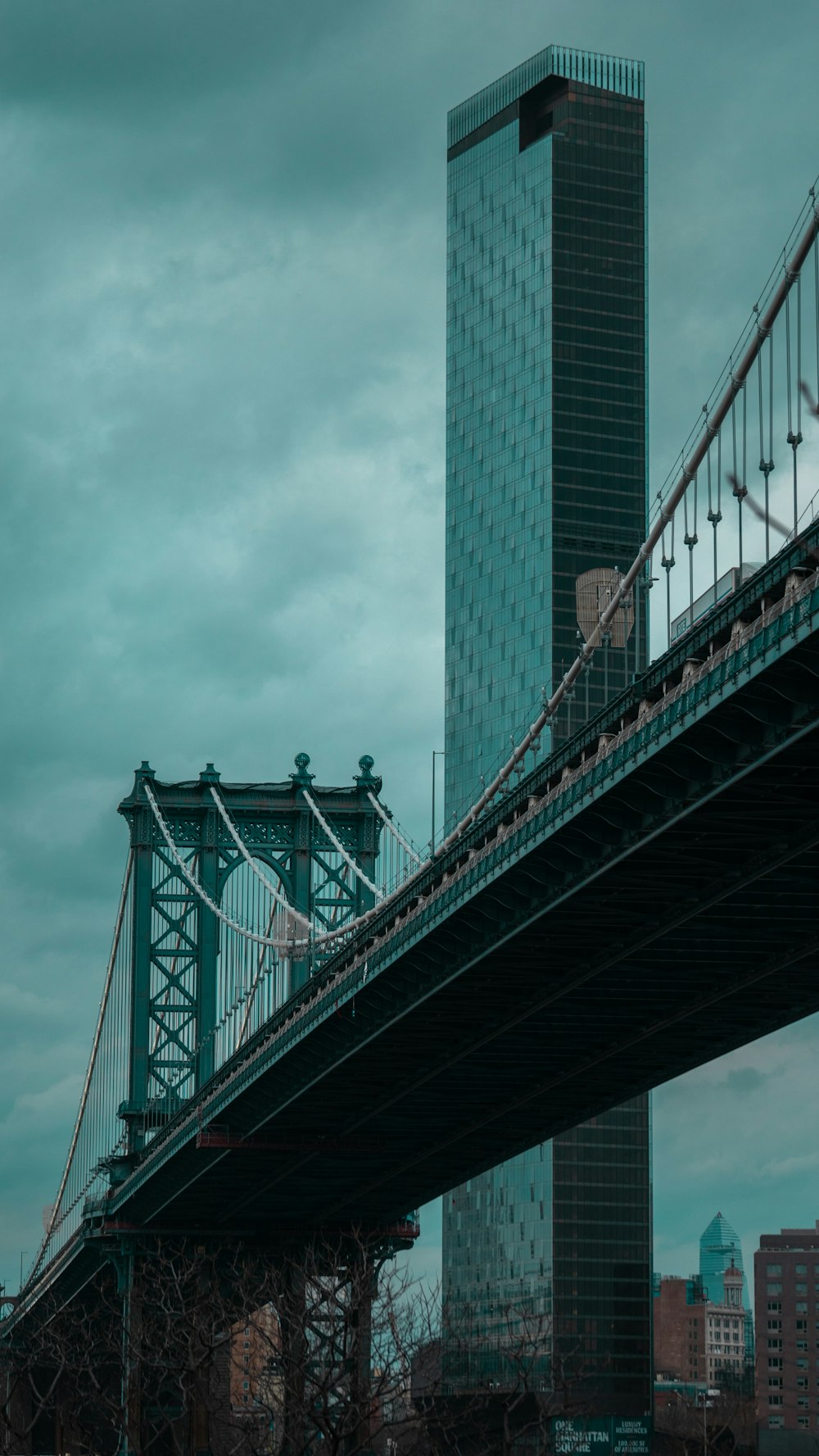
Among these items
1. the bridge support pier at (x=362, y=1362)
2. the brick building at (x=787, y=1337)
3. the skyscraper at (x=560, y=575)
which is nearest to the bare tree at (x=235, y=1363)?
the bridge support pier at (x=362, y=1362)

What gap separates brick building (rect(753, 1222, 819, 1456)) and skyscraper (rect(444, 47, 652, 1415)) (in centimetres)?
1291

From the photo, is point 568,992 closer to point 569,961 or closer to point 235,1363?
point 569,961

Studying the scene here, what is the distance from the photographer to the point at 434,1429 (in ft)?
415

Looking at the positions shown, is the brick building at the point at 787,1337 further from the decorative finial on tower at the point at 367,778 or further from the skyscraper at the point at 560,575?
the decorative finial on tower at the point at 367,778

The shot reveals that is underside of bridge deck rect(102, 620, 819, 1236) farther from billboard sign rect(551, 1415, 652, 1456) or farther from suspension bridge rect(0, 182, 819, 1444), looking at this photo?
billboard sign rect(551, 1415, 652, 1456)

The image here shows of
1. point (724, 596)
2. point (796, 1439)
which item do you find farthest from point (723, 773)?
point (796, 1439)

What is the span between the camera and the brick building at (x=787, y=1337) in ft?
604

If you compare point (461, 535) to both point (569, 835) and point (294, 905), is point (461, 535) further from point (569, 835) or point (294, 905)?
point (569, 835)

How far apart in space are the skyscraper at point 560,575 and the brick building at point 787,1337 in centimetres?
1291

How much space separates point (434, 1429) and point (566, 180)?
103439 mm

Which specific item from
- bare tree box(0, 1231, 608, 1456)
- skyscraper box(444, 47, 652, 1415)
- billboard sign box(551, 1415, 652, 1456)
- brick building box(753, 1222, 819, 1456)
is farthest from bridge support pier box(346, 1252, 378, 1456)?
brick building box(753, 1222, 819, 1456)

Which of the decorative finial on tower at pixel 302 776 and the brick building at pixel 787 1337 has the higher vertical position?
the decorative finial on tower at pixel 302 776

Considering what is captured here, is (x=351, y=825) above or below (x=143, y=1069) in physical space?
above

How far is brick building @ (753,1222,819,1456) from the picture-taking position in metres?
184
